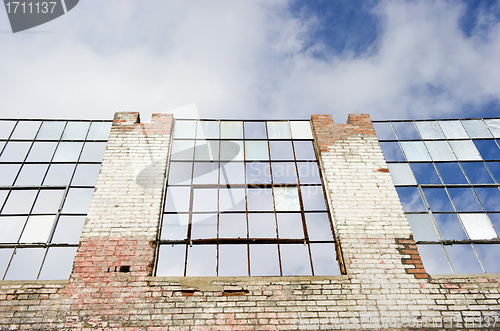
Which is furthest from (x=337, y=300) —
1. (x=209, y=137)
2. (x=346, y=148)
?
(x=209, y=137)

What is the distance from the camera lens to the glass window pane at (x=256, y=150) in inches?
225

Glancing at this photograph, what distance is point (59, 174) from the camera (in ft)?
17.2

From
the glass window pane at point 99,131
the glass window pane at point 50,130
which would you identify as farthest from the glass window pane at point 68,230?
the glass window pane at point 50,130

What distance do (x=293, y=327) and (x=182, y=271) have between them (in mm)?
1797

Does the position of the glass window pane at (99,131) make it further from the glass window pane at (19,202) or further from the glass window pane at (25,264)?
the glass window pane at (25,264)

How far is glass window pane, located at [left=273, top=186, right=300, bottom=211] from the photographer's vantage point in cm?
499

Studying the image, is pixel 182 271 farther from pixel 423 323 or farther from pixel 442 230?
pixel 442 230

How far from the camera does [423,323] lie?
12.0 feet

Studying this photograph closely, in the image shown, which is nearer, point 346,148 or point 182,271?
point 182,271

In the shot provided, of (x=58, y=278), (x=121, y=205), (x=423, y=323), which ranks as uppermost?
(x=121, y=205)

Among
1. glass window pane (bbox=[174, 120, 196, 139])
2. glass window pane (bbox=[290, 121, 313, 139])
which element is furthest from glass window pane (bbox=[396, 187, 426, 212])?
glass window pane (bbox=[174, 120, 196, 139])

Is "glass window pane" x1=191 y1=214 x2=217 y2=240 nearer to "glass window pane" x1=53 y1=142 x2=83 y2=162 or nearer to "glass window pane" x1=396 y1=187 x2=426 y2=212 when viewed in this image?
"glass window pane" x1=53 y1=142 x2=83 y2=162

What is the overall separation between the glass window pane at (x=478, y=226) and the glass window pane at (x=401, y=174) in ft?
3.41

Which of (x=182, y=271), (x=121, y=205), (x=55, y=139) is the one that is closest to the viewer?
(x=182, y=271)
